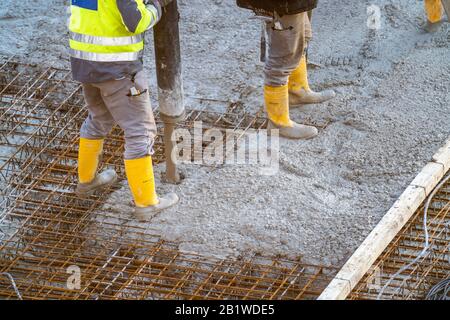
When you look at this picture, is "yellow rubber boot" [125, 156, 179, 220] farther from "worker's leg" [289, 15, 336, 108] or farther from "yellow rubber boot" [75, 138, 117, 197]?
"worker's leg" [289, 15, 336, 108]

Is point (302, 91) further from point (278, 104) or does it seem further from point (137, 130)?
point (137, 130)

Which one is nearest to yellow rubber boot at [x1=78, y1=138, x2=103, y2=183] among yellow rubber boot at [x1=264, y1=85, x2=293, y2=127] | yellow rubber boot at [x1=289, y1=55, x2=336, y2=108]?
yellow rubber boot at [x1=264, y1=85, x2=293, y2=127]

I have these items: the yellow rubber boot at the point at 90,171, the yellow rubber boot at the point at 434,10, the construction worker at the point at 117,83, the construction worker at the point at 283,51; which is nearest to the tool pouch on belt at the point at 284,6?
the construction worker at the point at 283,51

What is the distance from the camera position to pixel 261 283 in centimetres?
607

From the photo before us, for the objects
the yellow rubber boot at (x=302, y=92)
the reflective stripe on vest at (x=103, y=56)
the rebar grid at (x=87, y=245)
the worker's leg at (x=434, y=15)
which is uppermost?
the reflective stripe on vest at (x=103, y=56)

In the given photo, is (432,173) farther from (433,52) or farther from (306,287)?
(433,52)

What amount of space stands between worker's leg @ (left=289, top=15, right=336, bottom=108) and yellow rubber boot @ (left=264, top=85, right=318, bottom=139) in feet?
1.37

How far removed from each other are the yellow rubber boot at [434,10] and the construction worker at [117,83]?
284cm

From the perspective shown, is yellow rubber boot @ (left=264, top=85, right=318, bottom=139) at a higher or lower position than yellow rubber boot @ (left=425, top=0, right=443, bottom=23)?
lower

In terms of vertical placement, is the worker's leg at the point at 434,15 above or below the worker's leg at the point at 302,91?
above

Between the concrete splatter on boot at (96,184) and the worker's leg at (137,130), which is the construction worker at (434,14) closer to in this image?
the worker's leg at (137,130)

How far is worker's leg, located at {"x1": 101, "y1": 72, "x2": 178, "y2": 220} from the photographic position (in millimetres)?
6211

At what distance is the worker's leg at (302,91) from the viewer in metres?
7.54
